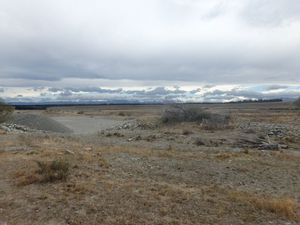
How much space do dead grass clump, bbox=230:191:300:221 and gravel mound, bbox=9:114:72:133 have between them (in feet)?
116

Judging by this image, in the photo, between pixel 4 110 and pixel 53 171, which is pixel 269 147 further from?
pixel 4 110

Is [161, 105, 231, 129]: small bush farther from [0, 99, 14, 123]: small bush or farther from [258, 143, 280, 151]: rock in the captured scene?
[258, 143, 280, 151]: rock

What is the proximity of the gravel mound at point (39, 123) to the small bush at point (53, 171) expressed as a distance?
31516 millimetres

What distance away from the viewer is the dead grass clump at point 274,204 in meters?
8.90

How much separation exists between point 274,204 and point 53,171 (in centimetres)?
611

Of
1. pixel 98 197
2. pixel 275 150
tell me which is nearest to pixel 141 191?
pixel 98 197

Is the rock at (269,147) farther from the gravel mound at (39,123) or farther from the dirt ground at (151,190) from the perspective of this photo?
the gravel mound at (39,123)

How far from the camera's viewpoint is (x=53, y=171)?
40.2ft

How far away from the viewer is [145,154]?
19188mm

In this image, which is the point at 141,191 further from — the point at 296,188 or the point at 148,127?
the point at 148,127

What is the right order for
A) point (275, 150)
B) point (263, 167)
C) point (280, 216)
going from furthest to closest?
point (275, 150) < point (263, 167) < point (280, 216)

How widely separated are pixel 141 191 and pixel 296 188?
4.60 metres

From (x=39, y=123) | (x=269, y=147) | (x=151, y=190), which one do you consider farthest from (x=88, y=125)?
(x=151, y=190)

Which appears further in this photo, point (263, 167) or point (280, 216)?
point (263, 167)
